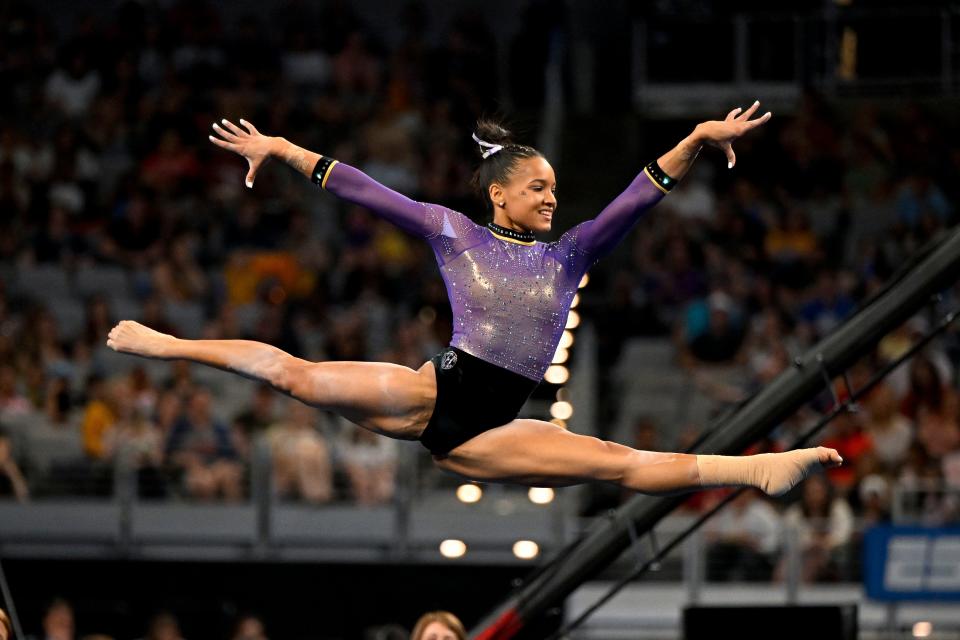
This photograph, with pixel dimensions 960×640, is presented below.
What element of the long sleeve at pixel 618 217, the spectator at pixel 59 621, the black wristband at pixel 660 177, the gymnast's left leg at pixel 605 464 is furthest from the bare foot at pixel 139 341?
the spectator at pixel 59 621

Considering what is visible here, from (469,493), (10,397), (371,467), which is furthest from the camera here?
(10,397)

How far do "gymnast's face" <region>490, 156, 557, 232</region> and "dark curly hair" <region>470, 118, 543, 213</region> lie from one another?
0.07ft

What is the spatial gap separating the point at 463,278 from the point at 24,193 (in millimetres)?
8742

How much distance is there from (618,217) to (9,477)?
625 centimetres

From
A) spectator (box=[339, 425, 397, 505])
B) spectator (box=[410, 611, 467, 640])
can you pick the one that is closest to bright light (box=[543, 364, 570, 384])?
spectator (box=[339, 425, 397, 505])

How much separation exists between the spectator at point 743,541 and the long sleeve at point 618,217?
190 inches

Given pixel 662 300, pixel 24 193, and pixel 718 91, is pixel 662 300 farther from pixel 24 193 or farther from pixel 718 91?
pixel 24 193

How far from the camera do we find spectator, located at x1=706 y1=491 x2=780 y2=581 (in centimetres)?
935

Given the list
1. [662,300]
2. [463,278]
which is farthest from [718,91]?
[463,278]

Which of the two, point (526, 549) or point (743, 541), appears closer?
point (743, 541)

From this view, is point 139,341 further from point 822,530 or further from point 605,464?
point 822,530


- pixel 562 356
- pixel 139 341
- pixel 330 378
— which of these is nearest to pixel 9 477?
pixel 562 356

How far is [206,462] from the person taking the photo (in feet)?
32.4

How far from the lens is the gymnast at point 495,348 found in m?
4.53
